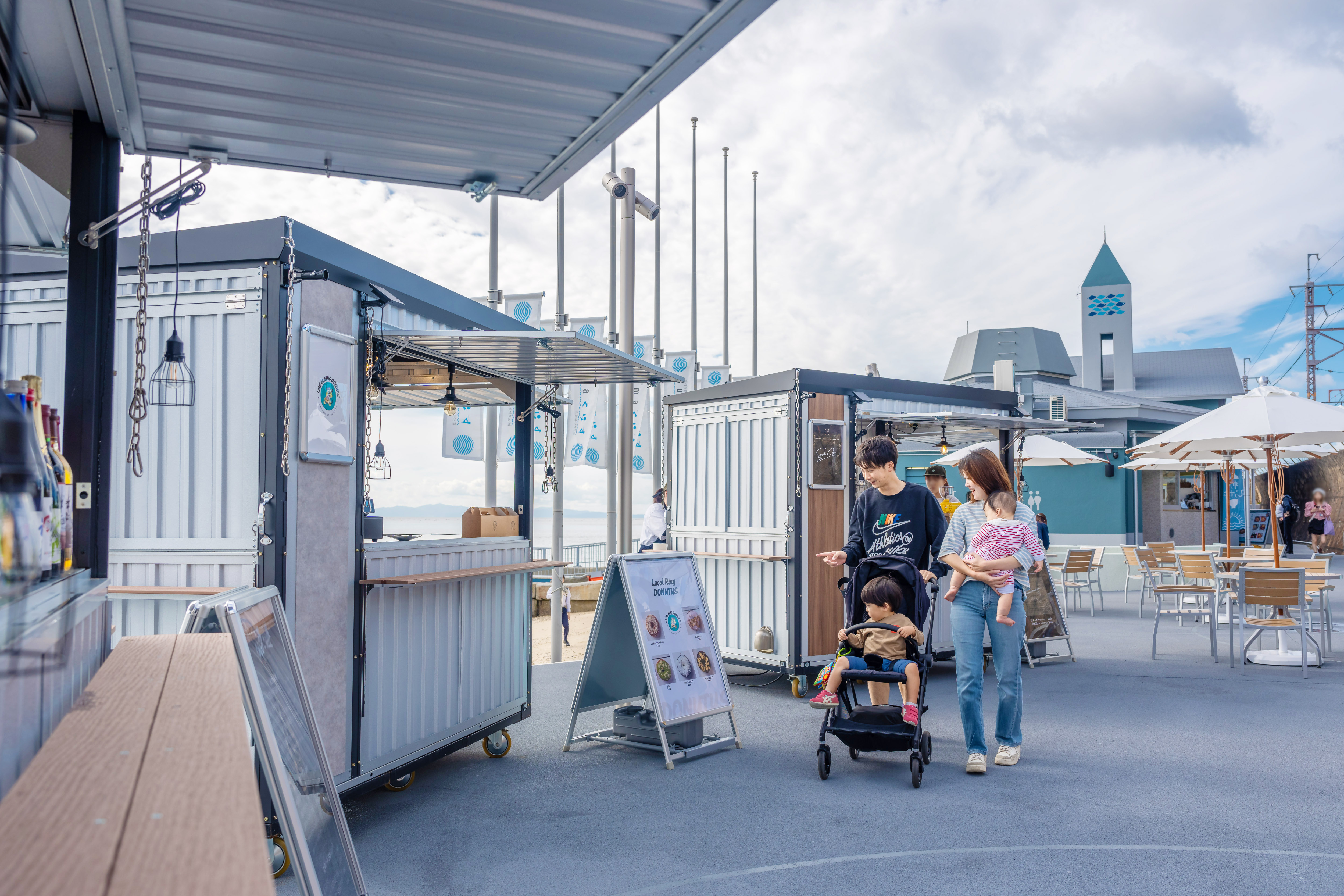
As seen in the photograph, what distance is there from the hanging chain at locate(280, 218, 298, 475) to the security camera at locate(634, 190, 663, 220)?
20.7 feet

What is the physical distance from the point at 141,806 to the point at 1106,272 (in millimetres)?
30925

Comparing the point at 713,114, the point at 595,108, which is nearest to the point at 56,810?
the point at 595,108

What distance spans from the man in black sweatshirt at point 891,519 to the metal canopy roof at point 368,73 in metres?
2.76

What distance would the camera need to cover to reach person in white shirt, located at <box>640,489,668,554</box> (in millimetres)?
10695

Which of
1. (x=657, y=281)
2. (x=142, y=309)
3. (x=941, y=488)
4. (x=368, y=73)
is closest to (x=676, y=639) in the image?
(x=142, y=309)

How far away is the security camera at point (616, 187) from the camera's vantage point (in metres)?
9.70

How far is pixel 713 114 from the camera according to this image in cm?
1844

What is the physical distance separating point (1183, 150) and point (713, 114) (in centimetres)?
1015

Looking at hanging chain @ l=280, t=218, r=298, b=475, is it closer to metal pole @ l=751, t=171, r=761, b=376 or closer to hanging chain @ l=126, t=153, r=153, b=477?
hanging chain @ l=126, t=153, r=153, b=477

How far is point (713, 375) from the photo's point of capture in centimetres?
1611

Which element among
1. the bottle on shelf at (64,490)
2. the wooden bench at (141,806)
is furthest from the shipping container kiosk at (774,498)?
the wooden bench at (141,806)

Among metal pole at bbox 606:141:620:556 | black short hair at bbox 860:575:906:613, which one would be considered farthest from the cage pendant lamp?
metal pole at bbox 606:141:620:556

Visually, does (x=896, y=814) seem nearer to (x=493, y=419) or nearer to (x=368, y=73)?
(x=368, y=73)

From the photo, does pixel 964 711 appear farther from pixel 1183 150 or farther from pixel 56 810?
pixel 1183 150
